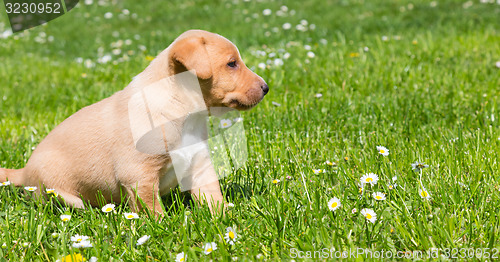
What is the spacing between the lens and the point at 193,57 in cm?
249

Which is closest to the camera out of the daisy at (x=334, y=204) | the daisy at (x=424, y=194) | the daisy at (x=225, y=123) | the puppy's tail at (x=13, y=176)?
the daisy at (x=334, y=204)

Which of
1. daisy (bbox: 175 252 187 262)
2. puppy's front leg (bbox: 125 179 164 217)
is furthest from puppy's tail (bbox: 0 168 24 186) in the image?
daisy (bbox: 175 252 187 262)

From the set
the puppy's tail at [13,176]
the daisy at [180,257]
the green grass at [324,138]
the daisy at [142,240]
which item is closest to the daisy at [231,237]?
the green grass at [324,138]

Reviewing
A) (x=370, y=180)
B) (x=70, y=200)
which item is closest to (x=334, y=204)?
(x=370, y=180)

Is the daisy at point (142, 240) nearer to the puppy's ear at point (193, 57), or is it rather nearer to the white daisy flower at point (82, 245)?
the white daisy flower at point (82, 245)

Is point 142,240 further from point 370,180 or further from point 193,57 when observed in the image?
point 370,180

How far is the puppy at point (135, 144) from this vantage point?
2.56m

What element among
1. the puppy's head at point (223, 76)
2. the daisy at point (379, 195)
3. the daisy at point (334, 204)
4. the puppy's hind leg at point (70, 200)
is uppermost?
the puppy's head at point (223, 76)

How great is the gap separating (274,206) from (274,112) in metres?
1.73

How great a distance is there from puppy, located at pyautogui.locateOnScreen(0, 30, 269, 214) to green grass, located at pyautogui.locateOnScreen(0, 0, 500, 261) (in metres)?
0.13

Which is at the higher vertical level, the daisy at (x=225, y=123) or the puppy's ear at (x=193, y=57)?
the puppy's ear at (x=193, y=57)

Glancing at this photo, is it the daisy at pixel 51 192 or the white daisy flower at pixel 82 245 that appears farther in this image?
the daisy at pixel 51 192

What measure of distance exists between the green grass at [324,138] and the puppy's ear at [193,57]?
0.70 meters

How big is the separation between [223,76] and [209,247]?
944 mm
